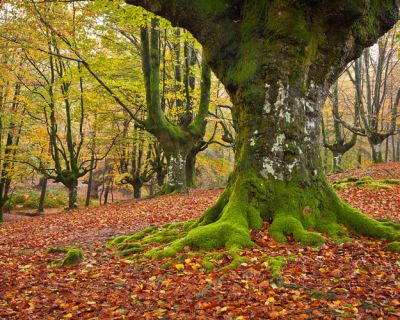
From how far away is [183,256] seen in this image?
5137 millimetres

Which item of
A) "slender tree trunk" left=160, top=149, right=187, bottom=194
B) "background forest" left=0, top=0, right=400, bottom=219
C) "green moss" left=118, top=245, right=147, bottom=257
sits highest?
"background forest" left=0, top=0, right=400, bottom=219

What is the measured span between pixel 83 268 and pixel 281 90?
459cm

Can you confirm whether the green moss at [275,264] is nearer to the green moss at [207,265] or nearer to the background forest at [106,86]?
the green moss at [207,265]

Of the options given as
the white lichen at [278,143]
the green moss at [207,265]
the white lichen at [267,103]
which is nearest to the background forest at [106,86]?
the white lichen at [267,103]

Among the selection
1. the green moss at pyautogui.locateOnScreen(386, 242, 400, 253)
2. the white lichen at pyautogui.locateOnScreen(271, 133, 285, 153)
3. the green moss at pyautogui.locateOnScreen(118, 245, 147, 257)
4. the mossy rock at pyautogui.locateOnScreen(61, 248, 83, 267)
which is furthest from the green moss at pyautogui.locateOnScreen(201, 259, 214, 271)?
the green moss at pyautogui.locateOnScreen(386, 242, 400, 253)

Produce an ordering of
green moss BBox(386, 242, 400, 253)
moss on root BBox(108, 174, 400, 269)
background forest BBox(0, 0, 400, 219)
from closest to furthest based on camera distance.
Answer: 1. green moss BBox(386, 242, 400, 253)
2. moss on root BBox(108, 174, 400, 269)
3. background forest BBox(0, 0, 400, 219)

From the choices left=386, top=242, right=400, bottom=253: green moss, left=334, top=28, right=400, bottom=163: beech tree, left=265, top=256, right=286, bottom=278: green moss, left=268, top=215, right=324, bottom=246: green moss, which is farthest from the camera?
left=334, top=28, right=400, bottom=163: beech tree

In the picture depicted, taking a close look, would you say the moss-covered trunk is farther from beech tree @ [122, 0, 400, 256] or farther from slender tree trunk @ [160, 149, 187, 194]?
beech tree @ [122, 0, 400, 256]

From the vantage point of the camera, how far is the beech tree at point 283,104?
5.82m

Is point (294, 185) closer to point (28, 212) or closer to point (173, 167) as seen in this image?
point (173, 167)

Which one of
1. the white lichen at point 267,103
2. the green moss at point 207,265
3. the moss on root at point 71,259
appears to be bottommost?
the moss on root at point 71,259

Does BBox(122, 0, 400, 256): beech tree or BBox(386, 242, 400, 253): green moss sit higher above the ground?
BBox(122, 0, 400, 256): beech tree

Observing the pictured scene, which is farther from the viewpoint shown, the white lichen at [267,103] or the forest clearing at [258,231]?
the white lichen at [267,103]

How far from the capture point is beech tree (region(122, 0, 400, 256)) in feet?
19.1
